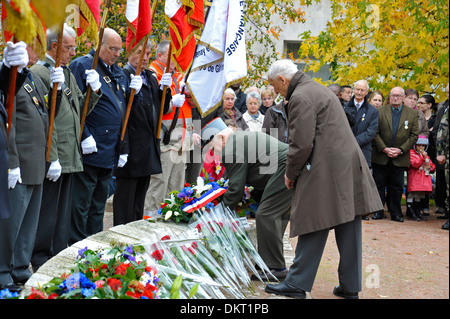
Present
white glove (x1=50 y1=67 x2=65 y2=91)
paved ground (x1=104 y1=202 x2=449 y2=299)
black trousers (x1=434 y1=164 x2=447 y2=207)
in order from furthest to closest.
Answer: black trousers (x1=434 y1=164 x2=447 y2=207) < paved ground (x1=104 y1=202 x2=449 y2=299) < white glove (x1=50 y1=67 x2=65 y2=91)

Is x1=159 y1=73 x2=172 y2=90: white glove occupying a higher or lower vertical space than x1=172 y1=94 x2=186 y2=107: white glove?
higher

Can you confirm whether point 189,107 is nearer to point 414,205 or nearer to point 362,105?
point 362,105

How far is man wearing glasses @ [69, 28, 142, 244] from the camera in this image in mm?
5746

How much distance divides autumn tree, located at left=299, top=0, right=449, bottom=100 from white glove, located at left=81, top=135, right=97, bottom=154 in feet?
19.1

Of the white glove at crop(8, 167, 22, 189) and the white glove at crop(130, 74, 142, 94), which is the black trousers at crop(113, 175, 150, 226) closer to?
the white glove at crop(130, 74, 142, 94)

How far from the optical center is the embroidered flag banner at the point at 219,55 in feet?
21.9

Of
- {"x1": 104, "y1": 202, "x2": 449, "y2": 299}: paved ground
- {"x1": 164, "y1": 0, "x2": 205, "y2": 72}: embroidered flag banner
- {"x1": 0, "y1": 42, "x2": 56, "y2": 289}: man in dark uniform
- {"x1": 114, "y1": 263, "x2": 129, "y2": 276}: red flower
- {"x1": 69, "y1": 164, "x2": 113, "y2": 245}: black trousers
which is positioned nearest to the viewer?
{"x1": 114, "y1": 263, "x2": 129, "y2": 276}: red flower

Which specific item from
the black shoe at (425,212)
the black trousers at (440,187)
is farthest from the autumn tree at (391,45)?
the black shoe at (425,212)

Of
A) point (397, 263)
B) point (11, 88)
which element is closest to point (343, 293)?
point (397, 263)

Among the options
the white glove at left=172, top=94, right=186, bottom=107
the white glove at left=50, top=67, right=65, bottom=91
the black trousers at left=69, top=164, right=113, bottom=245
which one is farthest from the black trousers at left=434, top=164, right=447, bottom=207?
the white glove at left=50, top=67, right=65, bottom=91

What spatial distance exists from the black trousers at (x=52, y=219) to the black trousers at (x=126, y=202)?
94 centimetres

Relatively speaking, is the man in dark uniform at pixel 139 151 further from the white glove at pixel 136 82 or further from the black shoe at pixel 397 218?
the black shoe at pixel 397 218

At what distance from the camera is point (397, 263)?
6742 mm
